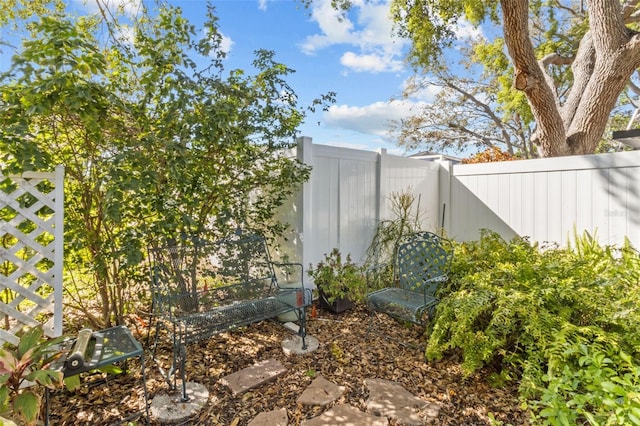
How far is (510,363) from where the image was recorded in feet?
7.65

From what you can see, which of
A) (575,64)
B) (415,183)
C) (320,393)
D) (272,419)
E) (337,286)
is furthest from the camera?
(575,64)

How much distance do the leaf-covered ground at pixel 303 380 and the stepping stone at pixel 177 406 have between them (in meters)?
0.05

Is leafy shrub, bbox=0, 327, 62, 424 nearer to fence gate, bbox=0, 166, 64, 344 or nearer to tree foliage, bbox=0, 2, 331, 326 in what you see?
fence gate, bbox=0, 166, 64, 344

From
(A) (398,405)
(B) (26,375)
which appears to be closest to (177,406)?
(B) (26,375)

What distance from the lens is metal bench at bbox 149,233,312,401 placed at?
251 cm

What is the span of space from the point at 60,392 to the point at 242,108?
251 cm

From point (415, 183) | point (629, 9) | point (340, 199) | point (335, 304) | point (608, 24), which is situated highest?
point (629, 9)

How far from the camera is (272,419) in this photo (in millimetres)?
1988

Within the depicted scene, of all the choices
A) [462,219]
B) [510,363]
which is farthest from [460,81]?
[510,363]

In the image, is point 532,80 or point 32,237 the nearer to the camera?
point 32,237

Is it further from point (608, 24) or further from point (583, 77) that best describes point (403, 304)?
point (583, 77)

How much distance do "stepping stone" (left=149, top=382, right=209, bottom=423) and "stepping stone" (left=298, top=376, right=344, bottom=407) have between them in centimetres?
63

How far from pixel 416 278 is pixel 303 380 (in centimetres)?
142

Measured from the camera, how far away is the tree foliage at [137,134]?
7.07 ft
